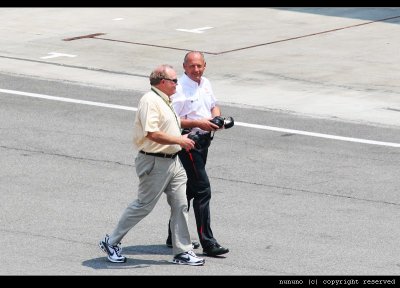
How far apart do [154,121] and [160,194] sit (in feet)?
2.48

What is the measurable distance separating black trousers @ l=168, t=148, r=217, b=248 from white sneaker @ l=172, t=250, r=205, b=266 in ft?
1.02

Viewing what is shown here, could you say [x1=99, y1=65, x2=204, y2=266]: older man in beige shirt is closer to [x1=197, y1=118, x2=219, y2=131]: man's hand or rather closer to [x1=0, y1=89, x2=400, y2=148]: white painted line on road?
[x1=197, y1=118, x2=219, y2=131]: man's hand

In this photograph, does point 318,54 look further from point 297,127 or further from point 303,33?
point 297,127

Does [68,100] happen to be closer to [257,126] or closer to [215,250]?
[257,126]

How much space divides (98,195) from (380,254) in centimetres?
367

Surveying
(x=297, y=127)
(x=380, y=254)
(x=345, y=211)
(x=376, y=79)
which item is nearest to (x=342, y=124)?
(x=297, y=127)

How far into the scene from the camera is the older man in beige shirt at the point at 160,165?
1082 centimetres

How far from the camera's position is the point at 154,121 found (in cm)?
1079

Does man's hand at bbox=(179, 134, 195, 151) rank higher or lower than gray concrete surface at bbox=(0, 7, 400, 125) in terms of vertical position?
higher

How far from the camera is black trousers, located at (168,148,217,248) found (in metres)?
11.4

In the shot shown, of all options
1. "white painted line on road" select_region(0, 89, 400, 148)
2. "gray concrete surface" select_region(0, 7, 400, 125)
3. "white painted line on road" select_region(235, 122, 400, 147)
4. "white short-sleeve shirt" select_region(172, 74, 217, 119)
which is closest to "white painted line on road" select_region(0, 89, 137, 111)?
"white painted line on road" select_region(0, 89, 400, 148)

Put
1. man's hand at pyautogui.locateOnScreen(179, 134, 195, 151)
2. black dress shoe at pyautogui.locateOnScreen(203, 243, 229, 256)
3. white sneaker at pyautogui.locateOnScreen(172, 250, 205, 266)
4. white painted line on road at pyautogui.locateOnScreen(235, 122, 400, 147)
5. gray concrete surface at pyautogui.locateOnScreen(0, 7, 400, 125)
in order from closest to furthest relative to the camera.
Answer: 1. man's hand at pyautogui.locateOnScreen(179, 134, 195, 151)
2. white sneaker at pyautogui.locateOnScreen(172, 250, 205, 266)
3. black dress shoe at pyautogui.locateOnScreen(203, 243, 229, 256)
4. white painted line on road at pyautogui.locateOnScreen(235, 122, 400, 147)
5. gray concrete surface at pyautogui.locateOnScreen(0, 7, 400, 125)

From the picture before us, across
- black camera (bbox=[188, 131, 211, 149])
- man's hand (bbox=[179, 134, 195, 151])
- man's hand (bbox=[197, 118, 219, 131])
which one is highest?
man's hand (bbox=[197, 118, 219, 131])

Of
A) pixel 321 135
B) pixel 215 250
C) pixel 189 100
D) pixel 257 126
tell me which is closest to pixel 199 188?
pixel 215 250
